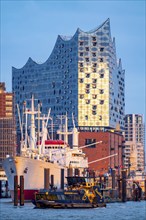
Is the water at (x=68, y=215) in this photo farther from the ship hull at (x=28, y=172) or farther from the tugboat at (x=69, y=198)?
the ship hull at (x=28, y=172)

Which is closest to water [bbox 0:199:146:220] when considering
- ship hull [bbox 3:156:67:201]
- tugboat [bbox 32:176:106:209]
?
tugboat [bbox 32:176:106:209]

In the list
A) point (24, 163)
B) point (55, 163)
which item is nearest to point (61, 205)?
point (24, 163)

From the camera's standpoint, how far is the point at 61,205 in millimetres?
131250

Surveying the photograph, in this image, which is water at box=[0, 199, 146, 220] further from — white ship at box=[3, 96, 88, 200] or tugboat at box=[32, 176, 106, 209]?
white ship at box=[3, 96, 88, 200]

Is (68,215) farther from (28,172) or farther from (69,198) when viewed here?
(28,172)

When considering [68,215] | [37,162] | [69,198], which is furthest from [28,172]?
[68,215]

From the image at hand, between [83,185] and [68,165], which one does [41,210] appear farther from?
[68,165]

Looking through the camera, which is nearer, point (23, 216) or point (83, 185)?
point (23, 216)

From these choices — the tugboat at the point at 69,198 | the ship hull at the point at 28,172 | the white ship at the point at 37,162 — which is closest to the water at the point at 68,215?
the tugboat at the point at 69,198

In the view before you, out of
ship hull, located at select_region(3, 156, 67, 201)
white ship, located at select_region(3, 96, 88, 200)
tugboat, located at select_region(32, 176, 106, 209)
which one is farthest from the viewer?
white ship, located at select_region(3, 96, 88, 200)

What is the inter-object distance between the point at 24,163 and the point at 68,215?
60360 millimetres

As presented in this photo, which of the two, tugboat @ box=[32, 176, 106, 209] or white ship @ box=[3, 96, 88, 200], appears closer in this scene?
tugboat @ box=[32, 176, 106, 209]

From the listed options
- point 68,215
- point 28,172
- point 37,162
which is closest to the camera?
point 68,215

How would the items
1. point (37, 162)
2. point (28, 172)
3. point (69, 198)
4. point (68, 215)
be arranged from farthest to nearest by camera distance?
point (37, 162) < point (28, 172) < point (69, 198) < point (68, 215)
